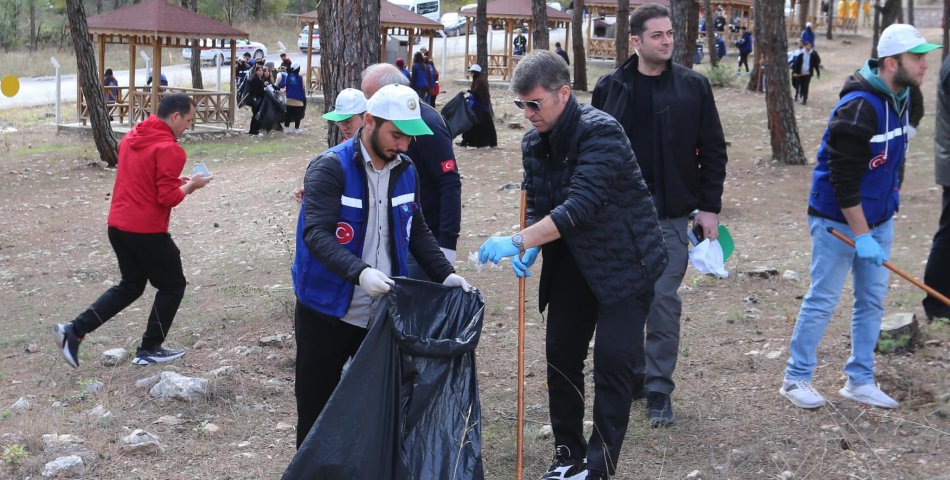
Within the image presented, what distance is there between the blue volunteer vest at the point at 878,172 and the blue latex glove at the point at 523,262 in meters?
1.56

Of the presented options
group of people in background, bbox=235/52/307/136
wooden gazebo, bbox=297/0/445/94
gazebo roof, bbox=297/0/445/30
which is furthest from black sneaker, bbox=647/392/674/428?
gazebo roof, bbox=297/0/445/30

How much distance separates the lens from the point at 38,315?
26.4ft

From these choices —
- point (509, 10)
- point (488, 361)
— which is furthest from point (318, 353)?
point (509, 10)

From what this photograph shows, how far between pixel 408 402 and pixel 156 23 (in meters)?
19.9

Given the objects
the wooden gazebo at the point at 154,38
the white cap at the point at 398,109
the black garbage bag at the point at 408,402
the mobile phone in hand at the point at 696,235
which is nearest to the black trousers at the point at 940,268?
the mobile phone in hand at the point at 696,235

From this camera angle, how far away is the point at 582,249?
12.5 feet

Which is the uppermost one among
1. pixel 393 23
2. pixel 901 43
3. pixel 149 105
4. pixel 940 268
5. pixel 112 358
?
pixel 393 23

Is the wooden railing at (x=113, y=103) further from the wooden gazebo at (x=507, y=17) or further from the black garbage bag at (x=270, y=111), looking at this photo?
A: the wooden gazebo at (x=507, y=17)

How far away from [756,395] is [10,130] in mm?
21812

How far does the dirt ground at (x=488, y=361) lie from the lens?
4395mm

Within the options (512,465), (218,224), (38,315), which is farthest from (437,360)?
(218,224)

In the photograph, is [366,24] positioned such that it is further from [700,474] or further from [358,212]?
[700,474]

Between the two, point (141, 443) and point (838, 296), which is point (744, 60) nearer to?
point (838, 296)

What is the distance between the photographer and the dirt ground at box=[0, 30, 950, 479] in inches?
173
